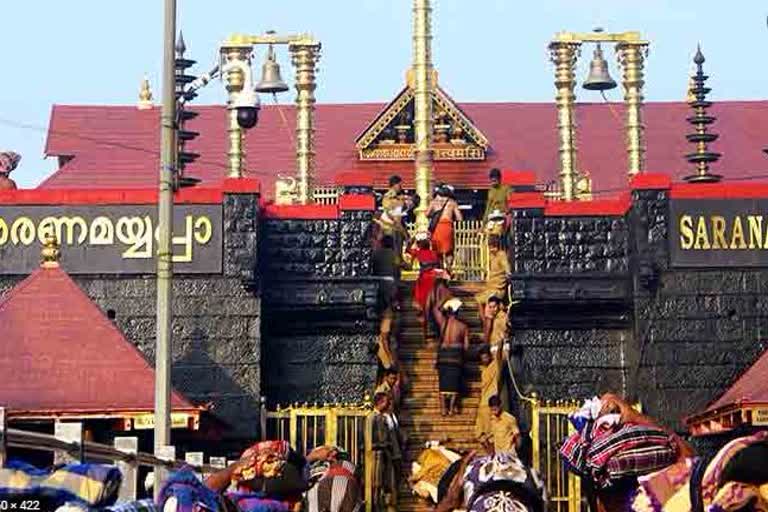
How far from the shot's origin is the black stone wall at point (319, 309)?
24.9m

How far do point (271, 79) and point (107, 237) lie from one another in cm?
640

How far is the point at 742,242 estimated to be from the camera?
24.6 m

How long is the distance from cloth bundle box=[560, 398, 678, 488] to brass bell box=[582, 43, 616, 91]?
23942mm

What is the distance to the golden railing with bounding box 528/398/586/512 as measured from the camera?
2392 cm

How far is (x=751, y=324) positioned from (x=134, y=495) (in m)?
14.0

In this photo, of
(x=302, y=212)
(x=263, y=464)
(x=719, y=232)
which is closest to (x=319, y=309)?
(x=302, y=212)

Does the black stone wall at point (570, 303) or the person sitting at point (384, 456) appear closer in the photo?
the person sitting at point (384, 456)

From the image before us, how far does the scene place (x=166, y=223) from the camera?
15.5 meters

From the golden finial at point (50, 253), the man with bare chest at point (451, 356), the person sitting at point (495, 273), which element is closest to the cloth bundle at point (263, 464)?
the golden finial at point (50, 253)

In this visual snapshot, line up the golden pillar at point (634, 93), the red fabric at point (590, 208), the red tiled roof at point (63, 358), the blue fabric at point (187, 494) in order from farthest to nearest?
the golden pillar at point (634, 93) < the red fabric at point (590, 208) < the red tiled roof at point (63, 358) < the blue fabric at point (187, 494)

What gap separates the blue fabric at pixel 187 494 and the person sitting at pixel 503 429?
53.4 ft

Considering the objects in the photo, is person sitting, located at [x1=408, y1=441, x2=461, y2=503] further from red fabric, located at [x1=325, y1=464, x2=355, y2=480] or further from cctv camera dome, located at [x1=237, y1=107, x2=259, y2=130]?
cctv camera dome, located at [x1=237, y1=107, x2=259, y2=130]

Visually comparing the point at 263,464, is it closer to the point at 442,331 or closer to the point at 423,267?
the point at 442,331

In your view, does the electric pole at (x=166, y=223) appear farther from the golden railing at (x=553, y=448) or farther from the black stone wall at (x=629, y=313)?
the black stone wall at (x=629, y=313)
